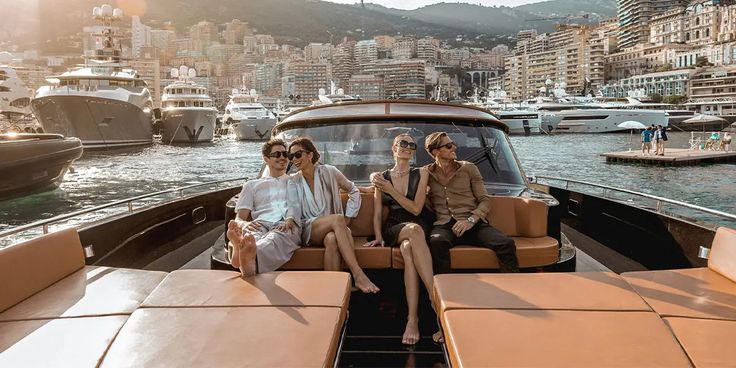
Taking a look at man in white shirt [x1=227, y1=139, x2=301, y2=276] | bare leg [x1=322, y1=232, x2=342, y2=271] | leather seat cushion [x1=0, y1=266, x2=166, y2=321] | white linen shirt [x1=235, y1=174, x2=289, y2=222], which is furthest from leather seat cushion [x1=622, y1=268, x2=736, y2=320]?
leather seat cushion [x1=0, y1=266, x2=166, y2=321]

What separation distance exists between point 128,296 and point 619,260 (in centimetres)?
392

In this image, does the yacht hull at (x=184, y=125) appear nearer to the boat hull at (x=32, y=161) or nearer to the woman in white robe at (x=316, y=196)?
the boat hull at (x=32, y=161)

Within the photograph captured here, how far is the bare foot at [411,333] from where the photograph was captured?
308 centimetres

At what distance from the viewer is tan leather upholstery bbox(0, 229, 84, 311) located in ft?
8.89

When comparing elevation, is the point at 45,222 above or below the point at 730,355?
above

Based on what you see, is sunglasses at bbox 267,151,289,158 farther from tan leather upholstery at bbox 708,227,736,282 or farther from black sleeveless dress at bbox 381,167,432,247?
tan leather upholstery at bbox 708,227,736,282

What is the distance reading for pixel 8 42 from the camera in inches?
5763

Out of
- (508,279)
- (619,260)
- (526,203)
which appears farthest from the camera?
(619,260)

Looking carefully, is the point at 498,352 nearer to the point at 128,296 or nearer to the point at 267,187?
the point at 128,296

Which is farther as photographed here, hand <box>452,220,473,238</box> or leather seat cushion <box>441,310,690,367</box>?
hand <box>452,220,473,238</box>

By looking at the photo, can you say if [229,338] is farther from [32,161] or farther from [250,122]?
[250,122]

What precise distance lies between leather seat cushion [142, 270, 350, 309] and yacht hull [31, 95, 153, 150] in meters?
42.0

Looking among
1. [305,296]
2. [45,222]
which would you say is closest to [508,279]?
[305,296]

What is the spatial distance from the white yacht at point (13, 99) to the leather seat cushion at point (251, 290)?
78582mm
